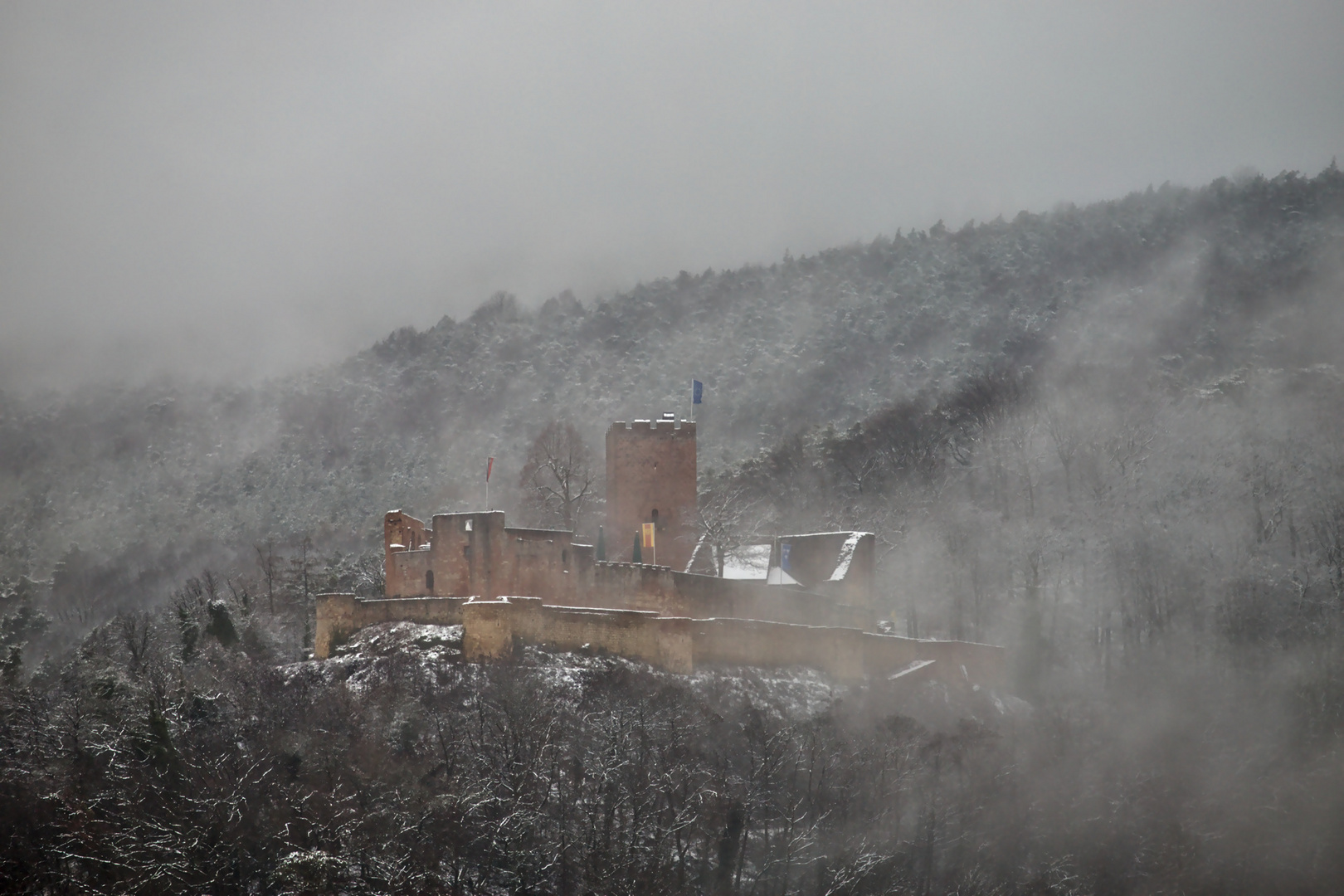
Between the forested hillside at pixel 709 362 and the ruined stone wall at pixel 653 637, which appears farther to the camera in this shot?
the forested hillside at pixel 709 362

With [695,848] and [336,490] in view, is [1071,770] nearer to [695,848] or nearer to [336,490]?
[695,848]

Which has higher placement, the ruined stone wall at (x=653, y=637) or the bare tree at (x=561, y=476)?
the bare tree at (x=561, y=476)

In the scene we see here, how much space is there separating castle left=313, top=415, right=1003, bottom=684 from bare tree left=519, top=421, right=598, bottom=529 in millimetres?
10686

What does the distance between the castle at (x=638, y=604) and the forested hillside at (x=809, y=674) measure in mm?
1105

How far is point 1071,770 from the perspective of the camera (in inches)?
1937

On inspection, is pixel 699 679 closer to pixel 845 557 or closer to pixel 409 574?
pixel 409 574

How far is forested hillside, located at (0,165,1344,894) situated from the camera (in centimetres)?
3894

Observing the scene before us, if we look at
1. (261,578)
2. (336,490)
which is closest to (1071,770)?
(261,578)

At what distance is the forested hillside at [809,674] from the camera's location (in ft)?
128

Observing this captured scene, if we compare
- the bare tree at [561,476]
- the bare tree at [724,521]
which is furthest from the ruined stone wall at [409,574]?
the bare tree at [561,476]

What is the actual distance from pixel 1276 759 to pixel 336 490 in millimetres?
72067

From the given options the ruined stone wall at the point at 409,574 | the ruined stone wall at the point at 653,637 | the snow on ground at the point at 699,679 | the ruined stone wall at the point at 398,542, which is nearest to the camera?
the snow on ground at the point at 699,679

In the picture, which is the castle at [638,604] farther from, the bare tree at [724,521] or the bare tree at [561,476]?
the bare tree at [561,476]

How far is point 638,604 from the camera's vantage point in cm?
4888
